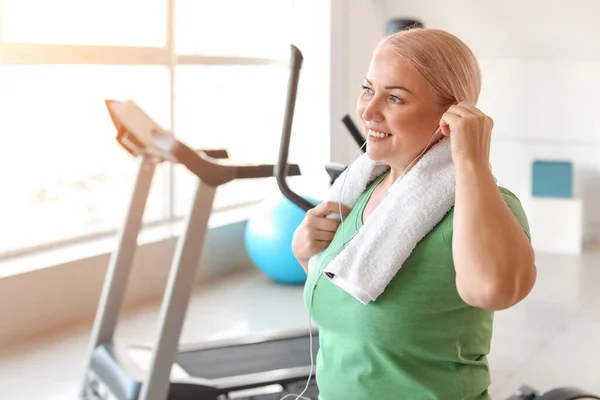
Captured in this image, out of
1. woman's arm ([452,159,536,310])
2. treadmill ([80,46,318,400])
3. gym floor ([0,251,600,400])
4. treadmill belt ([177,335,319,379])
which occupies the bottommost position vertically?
gym floor ([0,251,600,400])

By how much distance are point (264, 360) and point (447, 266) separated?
1.85m

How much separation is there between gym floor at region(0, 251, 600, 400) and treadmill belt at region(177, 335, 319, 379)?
16.7 inches

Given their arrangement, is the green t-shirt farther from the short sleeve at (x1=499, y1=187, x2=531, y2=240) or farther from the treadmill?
the treadmill

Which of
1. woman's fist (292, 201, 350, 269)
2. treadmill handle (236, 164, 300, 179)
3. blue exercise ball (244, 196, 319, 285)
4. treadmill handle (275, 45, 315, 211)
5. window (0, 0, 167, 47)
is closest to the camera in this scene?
woman's fist (292, 201, 350, 269)

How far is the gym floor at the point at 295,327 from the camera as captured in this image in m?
3.23

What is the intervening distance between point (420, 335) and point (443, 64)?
50 cm

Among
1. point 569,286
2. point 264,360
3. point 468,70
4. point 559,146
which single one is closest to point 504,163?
point 559,146

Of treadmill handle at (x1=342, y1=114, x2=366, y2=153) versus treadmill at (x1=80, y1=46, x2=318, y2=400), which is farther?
treadmill handle at (x1=342, y1=114, x2=366, y2=153)

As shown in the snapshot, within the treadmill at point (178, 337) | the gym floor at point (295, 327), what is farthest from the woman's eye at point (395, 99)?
the gym floor at point (295, 327)

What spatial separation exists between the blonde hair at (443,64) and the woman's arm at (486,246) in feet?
0.63

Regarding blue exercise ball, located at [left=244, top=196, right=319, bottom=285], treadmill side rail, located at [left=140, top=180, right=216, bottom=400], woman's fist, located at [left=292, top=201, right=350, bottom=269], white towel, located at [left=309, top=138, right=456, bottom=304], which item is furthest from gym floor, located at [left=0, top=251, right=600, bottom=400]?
white towel, located at [left=309, top=138, right=456, bottom=304]

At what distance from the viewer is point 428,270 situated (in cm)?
148

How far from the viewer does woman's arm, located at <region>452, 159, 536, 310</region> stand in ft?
4.37

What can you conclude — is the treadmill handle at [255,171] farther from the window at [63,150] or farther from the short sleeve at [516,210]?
the window at [63,150]
